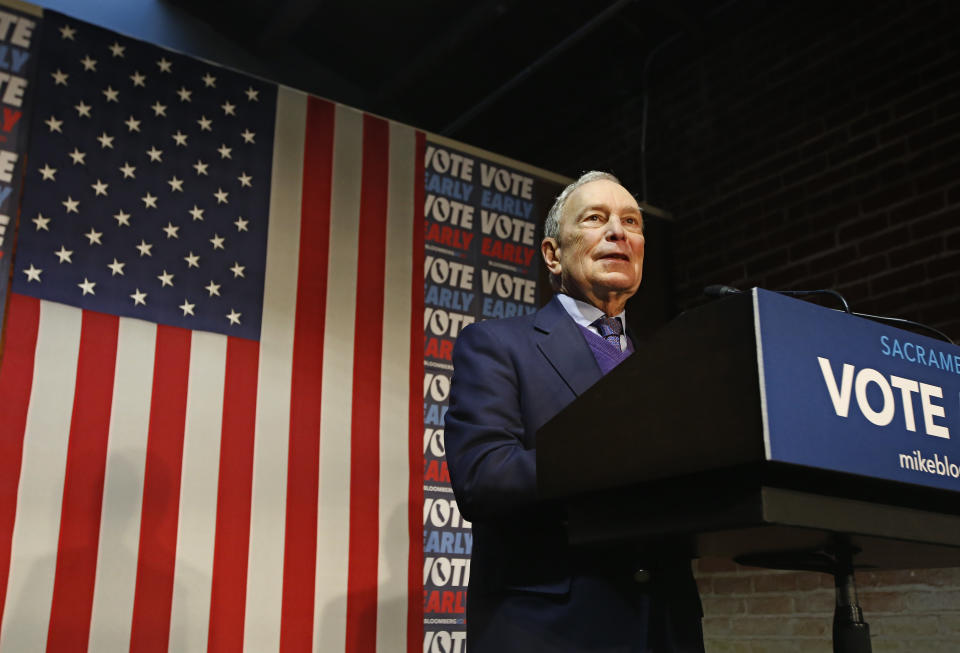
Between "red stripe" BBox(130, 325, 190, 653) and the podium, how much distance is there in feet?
6.81

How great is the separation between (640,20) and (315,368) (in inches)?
95.4

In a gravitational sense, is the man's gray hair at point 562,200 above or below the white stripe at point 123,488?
above

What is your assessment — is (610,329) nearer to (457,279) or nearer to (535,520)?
(535,520)

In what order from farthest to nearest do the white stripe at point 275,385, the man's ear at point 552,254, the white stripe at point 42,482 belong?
the white stripe at point 275,385
the white stripe at point 42,482
the man's ear at point 552,254

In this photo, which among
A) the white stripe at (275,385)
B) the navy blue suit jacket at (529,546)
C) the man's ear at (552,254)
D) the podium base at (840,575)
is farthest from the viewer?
the white stripe at (275,385)

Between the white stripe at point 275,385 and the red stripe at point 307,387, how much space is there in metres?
0.02

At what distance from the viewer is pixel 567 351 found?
138cm

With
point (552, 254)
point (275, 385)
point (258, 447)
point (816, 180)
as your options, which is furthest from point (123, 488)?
point (816, 180)

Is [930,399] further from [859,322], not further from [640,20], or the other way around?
[640,20]

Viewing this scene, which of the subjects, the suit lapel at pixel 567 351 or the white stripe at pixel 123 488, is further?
the white stripe at pixel 123 488

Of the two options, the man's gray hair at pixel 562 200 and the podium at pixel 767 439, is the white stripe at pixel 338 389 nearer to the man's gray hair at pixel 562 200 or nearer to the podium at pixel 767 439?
the man's gray hair at pixel 562 200

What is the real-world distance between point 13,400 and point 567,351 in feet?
6.42

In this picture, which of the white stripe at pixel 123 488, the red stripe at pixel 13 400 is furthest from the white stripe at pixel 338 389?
the red stripe at pixel 13 400

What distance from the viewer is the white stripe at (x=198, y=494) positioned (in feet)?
8.98
